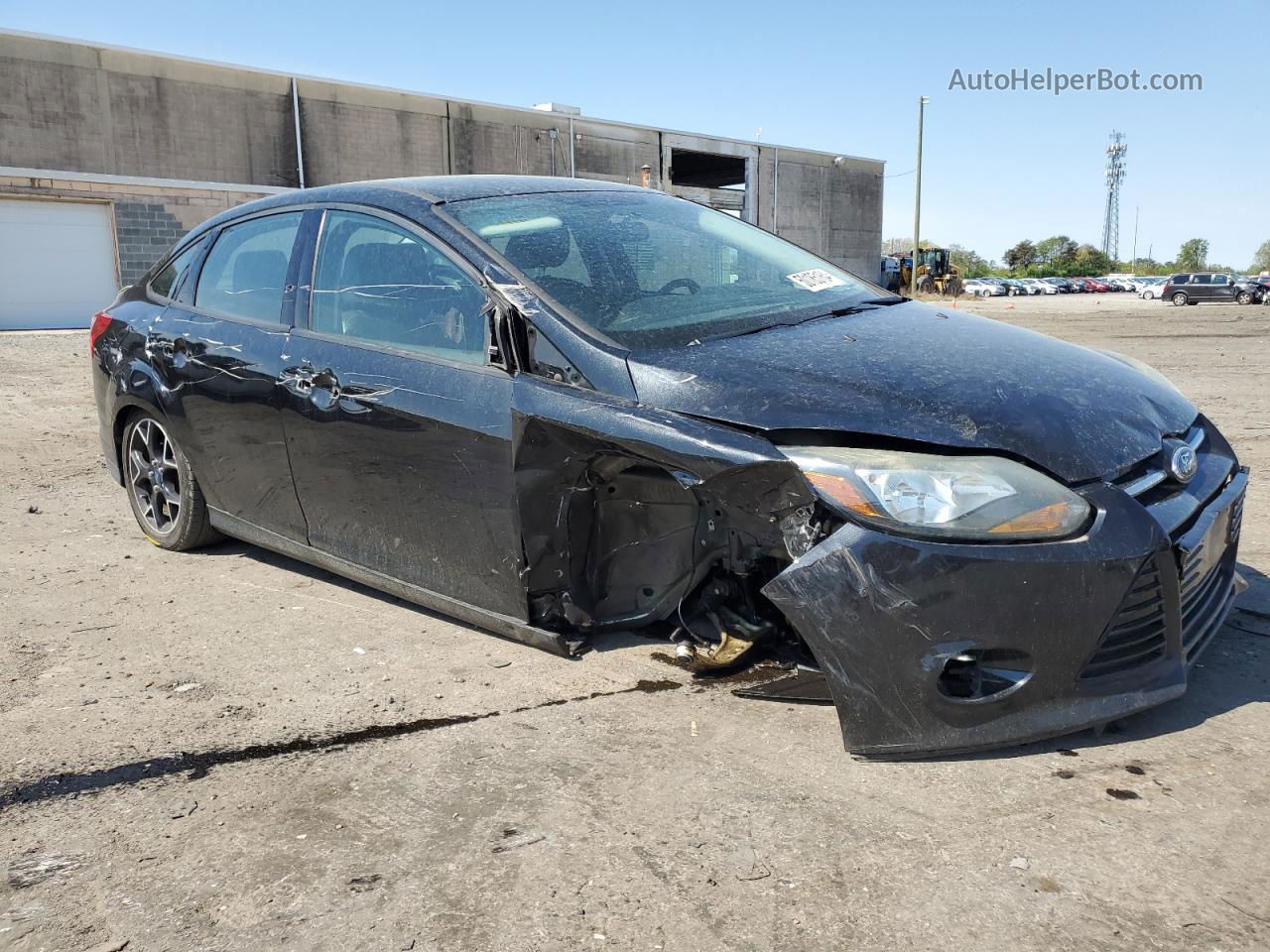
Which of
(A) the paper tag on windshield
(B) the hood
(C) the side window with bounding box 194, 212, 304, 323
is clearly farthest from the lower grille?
(C) the side window with bounding box 194, 212, 304, 323

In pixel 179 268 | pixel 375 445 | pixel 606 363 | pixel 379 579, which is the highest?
pixel 179 268

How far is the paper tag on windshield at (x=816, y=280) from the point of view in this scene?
152 inches

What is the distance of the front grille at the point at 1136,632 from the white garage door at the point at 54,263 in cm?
2858

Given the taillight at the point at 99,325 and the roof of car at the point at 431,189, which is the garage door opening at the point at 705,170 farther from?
the roof of car at the point at 431,189

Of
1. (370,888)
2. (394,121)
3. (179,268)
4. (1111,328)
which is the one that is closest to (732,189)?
(394,121)

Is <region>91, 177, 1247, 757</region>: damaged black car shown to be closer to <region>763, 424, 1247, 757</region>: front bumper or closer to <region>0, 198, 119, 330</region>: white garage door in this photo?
<region>763, 424, 1247, 757</region>: front bumper

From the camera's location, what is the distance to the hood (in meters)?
Answer: 2.62

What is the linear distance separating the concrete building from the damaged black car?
25571 mm

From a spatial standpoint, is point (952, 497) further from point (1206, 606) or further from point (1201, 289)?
point (1201, 289)

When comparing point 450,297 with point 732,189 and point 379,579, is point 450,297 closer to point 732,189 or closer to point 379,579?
point 379,579

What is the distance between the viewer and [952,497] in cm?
250

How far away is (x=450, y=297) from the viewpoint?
3.43m

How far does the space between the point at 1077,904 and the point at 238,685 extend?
8.49 feet

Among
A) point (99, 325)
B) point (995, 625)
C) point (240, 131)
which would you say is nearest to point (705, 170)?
point (240, 131)
